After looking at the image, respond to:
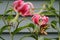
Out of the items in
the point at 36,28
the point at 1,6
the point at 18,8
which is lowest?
the point at 36,28

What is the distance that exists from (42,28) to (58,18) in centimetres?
22

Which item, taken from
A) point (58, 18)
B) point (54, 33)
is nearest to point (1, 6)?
point (54, 33)

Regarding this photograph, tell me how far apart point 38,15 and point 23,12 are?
0.13m

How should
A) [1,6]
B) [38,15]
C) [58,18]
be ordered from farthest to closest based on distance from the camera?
[1,6] → [58,18] → [38,15]

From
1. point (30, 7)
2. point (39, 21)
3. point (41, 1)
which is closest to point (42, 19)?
point (39, 21)

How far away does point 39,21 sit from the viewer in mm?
1668

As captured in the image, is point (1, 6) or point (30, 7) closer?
point (30, 7)

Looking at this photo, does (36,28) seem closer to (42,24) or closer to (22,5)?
(42,24)

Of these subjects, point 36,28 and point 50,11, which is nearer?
point 36,28

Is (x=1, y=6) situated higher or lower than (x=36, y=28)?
higher

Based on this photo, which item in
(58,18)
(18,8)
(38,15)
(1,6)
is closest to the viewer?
(18,8)

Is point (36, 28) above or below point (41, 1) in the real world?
below

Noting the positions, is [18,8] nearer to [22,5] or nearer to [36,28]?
[22,5]

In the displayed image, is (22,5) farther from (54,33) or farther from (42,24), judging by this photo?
(54,33)
